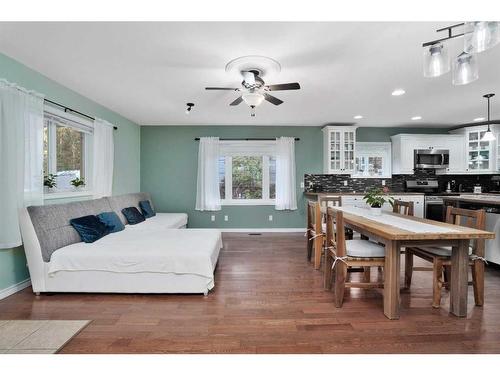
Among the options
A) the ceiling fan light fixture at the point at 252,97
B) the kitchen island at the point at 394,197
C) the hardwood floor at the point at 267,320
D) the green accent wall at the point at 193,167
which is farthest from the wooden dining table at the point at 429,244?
the green accent wall at the point at 193,167

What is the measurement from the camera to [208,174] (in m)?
5.24

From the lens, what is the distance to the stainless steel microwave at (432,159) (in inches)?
206

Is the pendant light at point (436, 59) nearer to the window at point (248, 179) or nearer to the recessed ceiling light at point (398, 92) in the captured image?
the recessed ceiling light at point (398, 92)

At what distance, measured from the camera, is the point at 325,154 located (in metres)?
5.36

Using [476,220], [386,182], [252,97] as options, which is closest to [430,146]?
[386,182]

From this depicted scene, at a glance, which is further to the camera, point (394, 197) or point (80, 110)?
point (394, 197)

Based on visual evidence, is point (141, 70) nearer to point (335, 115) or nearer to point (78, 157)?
point (78, 157)

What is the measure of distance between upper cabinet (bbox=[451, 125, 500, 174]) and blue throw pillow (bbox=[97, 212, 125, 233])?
6.61 meters

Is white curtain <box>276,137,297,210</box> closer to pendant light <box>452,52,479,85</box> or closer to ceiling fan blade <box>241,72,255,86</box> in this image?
ceiling fan blade <box>241,72,255,86</box>

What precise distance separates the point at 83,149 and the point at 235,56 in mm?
2884

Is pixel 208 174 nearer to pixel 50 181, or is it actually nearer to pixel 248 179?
pixel 248 179

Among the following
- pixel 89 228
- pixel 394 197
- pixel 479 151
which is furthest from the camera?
pixel 479 151

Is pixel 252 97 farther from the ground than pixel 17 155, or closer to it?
farther from the ground

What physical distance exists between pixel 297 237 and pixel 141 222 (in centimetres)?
289
